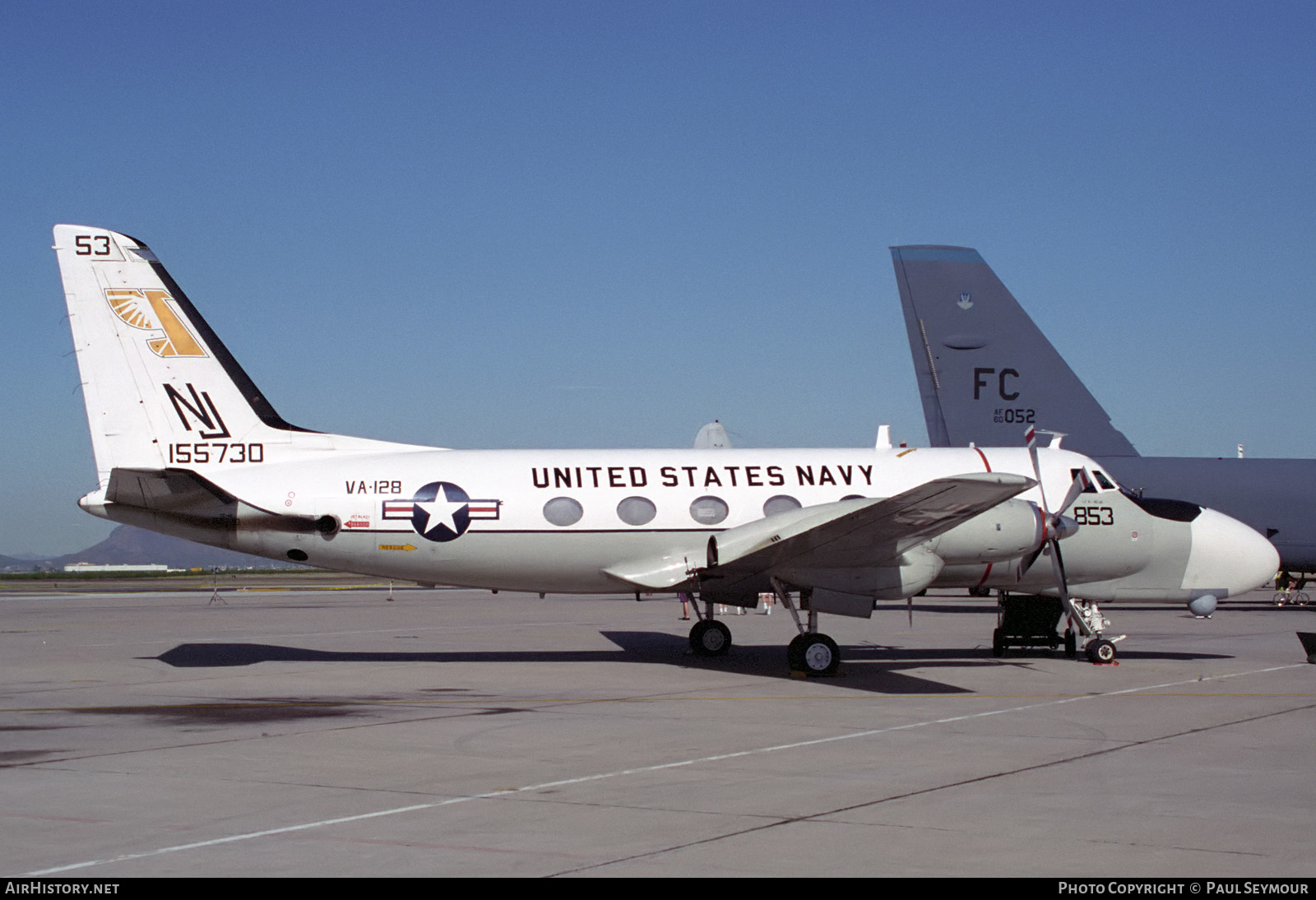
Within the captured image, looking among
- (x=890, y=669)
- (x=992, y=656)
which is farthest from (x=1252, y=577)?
(x=890, y=669)

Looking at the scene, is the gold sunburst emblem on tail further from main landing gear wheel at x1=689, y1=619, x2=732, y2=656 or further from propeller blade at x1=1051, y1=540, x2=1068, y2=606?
propeller blade at x1=1051, y1=540, x2=1068, y2=606

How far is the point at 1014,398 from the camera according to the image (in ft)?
116

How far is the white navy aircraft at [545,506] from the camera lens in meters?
18.0

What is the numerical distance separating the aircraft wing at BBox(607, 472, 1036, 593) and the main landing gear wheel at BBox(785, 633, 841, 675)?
110 centimetres

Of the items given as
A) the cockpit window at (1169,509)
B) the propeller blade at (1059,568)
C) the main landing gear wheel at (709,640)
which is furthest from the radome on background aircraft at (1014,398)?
the main landing gear wheel at (709,640)

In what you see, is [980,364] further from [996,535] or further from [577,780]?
[577,780]

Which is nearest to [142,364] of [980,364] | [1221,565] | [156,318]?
[156,318]

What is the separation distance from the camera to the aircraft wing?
15680 mm

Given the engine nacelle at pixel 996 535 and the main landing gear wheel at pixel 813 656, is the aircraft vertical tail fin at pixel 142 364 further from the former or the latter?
the engine nacelle at pixel 996 535

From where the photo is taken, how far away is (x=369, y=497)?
62.5 ft

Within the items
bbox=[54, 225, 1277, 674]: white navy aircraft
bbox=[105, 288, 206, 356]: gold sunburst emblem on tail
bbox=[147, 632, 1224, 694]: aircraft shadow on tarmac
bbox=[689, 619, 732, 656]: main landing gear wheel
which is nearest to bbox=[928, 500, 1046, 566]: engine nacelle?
bbox=[54, 225, 1277, 674]: white navy aircraft

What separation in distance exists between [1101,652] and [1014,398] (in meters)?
16.8

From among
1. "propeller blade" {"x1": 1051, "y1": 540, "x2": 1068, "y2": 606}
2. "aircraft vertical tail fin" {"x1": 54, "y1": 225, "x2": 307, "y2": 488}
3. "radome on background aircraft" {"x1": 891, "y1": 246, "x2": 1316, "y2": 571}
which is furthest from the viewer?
"radome on background aircraft" {"x1": 891, "y1": 246, "x2": 1316, "y2": 571}
